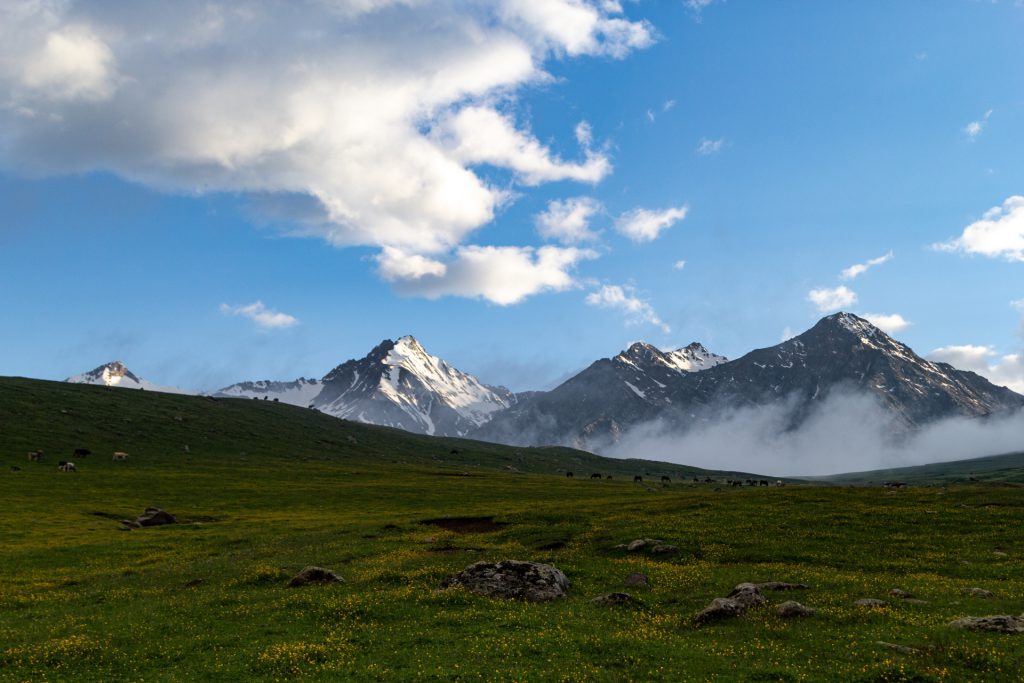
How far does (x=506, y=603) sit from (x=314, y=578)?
44.5ft

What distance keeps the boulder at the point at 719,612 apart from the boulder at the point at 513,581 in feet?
24.9

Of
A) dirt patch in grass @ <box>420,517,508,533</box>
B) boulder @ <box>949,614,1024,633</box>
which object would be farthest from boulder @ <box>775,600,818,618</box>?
dirt patch in grass @ <box>420,517,508,533</box>

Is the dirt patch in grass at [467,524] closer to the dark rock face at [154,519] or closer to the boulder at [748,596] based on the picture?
the dark rock face at [154,519]

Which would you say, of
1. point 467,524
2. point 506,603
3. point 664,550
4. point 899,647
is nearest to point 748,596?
point 899,647

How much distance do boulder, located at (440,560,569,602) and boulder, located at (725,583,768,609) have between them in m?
8.51

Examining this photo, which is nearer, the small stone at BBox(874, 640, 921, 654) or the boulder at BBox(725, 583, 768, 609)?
the small stone at BBox(874, 640, 921, 654)

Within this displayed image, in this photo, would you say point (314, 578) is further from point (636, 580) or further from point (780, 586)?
point (780, 586)

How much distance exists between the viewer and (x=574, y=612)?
2788 cm

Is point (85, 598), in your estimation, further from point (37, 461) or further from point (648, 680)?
point (37, 461)

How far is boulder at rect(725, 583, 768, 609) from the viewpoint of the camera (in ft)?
90.5

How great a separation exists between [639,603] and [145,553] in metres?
42.7

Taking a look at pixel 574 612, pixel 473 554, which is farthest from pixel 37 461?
pixel 574 612

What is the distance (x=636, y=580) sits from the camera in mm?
34000

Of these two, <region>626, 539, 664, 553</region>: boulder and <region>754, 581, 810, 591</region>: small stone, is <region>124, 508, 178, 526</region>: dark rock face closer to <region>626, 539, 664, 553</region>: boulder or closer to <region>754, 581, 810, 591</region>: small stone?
<region>626, 539, 664, 553</region>: boulder
